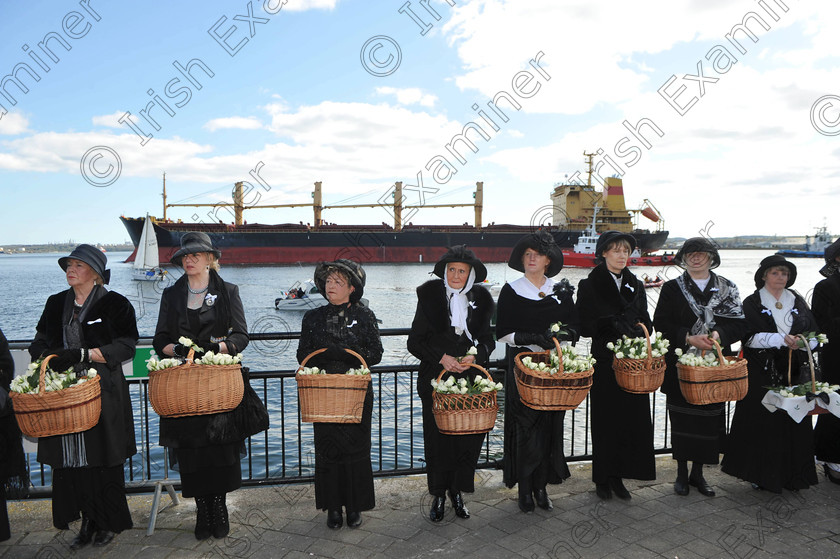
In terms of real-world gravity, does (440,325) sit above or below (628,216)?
below

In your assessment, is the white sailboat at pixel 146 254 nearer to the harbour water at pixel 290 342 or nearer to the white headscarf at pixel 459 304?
the harbour water at pixel 290 342

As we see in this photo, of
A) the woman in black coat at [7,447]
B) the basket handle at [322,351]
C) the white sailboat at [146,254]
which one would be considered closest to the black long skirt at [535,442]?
the basket handle at [322,351]

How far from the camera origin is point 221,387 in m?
2.79

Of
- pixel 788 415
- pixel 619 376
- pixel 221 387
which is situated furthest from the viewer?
pixel 788 415

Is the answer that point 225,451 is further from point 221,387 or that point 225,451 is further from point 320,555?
point 320,555

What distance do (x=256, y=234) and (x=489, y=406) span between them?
2261 inches

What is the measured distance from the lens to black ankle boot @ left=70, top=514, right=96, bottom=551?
305cm

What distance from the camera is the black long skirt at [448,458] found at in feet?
11.0

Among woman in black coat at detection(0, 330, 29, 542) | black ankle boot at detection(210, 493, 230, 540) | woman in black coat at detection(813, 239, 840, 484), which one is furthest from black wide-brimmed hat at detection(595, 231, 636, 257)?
woman in black coat at detection(0, 330, 29, 542)

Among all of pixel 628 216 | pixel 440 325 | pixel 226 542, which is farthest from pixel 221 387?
pixel 628 216

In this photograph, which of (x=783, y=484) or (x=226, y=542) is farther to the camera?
(x=783, y=484)

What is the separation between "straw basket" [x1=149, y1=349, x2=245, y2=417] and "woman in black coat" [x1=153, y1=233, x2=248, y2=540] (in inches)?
9.6

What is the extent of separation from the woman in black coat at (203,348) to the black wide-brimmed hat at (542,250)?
6.13 feet

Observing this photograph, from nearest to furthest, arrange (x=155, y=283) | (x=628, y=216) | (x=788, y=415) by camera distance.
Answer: (x=788, y=415) → (x=155, y=283) → (x=628, y=216)
